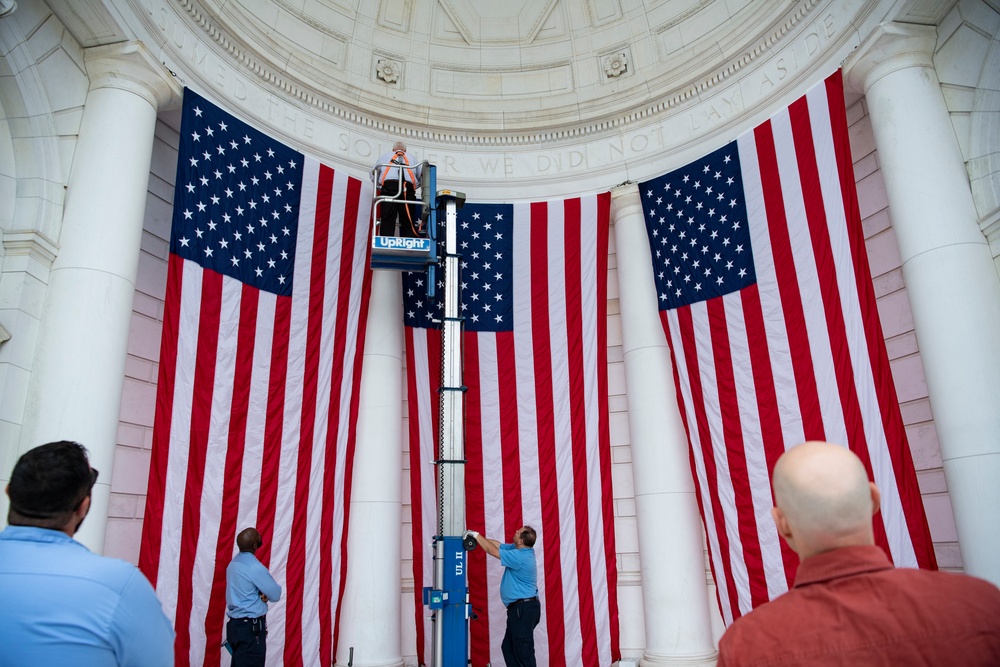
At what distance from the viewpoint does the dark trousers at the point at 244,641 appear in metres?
6.57

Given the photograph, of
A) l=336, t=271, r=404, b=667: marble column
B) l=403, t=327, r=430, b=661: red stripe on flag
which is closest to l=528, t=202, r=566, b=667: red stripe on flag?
l=403, t=327, r=430, b=661: red stripe on flag

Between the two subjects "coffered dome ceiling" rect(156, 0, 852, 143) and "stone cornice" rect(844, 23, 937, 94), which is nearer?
"stone cornice" rect(844, 23, 937, 94)

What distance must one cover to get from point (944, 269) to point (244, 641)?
25.5 feet

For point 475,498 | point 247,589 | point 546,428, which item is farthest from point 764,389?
point 247,589

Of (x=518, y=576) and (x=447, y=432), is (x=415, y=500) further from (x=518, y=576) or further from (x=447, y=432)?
(x=447, y=432)

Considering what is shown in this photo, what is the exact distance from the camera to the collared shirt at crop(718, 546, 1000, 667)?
1519mm

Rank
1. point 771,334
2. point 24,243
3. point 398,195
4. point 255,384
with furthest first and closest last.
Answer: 1. point 771,334
2. point 398,195
3. point 255,384
4. point 24,243

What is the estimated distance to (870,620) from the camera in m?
1.56

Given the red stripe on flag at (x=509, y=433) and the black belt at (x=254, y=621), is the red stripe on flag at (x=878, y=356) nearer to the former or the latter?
the red stripe on flag at (x=509, y=433)

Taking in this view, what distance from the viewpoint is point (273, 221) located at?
875 centimetres

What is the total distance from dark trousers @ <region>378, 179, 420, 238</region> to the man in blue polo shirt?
378cm

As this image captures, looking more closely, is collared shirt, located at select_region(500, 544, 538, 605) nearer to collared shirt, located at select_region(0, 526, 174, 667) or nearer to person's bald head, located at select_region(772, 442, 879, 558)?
collared shirt, located at select_region(0, 526, 174, 667)

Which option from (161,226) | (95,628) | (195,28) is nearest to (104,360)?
(161,226)

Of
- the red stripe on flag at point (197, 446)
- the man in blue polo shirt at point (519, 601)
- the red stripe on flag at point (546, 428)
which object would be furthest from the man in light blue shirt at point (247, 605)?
the red stripe on flag at point (546, 428)
